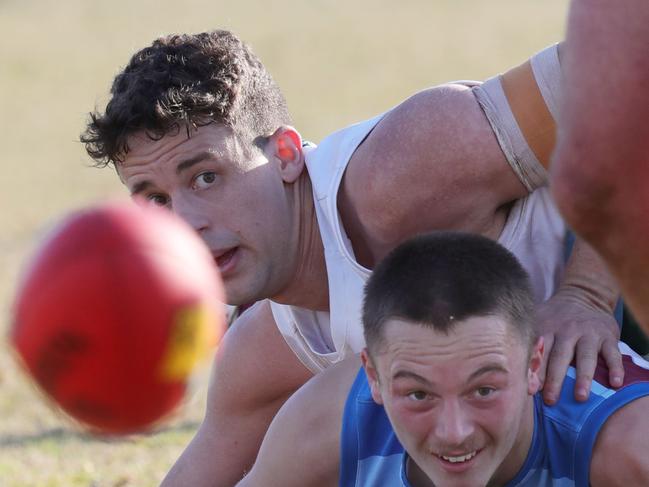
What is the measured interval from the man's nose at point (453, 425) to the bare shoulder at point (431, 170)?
81 cm

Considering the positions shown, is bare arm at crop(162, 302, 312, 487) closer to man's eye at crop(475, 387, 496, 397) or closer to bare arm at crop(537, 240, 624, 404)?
bare arm at crop(537, 240, 624, 404)

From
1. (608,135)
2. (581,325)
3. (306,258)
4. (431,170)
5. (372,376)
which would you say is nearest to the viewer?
(608,135)

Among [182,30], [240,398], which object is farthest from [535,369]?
[182,30]

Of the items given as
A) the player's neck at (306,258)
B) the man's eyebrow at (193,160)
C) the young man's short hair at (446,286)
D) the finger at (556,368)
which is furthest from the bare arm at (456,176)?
the man's eyebrow at (193,160)

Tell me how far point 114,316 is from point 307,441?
108cm

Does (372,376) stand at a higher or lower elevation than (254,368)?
higher

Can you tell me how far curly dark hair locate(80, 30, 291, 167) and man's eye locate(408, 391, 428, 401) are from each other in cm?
118

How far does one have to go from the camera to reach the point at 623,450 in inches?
128

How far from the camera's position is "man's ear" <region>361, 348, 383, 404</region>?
342 cm

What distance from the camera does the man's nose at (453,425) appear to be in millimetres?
3150

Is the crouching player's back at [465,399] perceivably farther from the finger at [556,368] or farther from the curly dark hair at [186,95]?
the curly dark hair at [186,95]

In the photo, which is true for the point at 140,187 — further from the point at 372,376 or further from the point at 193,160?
the point at 372,376

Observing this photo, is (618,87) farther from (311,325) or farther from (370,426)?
(311,325)

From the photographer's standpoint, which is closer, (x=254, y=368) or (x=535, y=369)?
(x=535, y=369)
